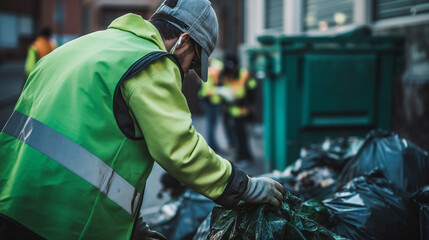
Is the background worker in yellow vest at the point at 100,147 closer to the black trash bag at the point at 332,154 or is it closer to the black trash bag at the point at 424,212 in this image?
the black trash bag at the point at 424,212

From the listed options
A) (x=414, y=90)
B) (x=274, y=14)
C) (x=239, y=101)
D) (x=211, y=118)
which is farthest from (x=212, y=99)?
(x=414, y=90)

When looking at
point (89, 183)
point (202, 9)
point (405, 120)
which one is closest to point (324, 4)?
point (405, 120)

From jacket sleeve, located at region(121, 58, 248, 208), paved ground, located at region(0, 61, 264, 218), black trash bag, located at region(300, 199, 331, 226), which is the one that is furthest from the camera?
paved ground, located at region(0, 61, 264, 218)

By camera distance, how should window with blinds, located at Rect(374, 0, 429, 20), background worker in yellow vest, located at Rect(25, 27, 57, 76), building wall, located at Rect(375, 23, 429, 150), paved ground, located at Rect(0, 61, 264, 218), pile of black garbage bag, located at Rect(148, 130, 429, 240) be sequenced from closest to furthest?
pile of black garbage bag, located at Rect(148, 130, 429, 240), paved ground, located at Rect(0, 61, 264, 218), building wall, located at Rect(375, 23, 429, 150), window with blinds, located at Rect(374, 0, 429, 20), background worker in yellow vest, located at Rect(25, 27, 57, 76)

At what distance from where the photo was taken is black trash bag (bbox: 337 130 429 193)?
277 cm

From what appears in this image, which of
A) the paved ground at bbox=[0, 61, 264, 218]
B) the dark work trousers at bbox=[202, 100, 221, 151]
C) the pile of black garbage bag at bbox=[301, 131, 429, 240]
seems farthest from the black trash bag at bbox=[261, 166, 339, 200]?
the dark work trousers at bbox=[202, 100, 221, 151]

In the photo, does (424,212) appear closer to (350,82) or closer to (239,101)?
(350,82)

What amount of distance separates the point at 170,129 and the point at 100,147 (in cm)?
24

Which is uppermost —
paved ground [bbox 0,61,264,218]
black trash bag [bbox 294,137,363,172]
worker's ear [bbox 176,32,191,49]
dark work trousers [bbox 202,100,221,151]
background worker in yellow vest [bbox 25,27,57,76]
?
worker's ear [bbox 176,32,191,49]

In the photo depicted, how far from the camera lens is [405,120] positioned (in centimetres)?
528

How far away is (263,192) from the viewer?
1733mm

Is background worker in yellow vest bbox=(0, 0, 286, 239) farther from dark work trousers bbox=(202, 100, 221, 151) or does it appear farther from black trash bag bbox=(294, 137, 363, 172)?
dark work trousers bbox=(202, 100, 221, 151)

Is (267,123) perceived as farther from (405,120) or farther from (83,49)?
(83,49)

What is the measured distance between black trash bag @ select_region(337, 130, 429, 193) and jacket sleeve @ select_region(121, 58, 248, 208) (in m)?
1.48
